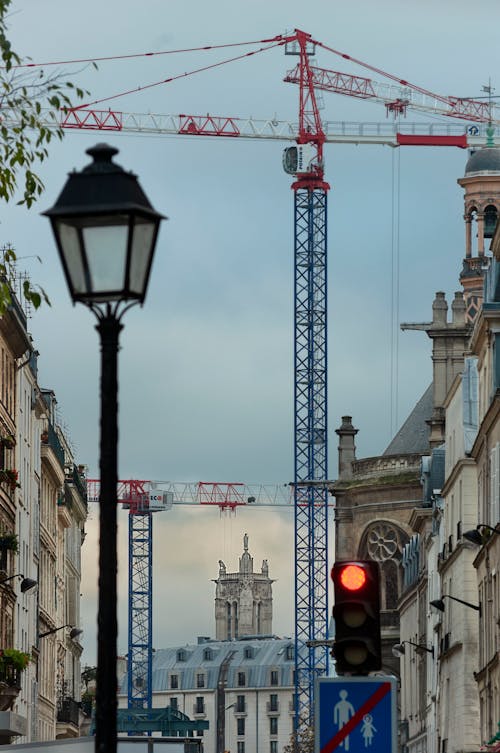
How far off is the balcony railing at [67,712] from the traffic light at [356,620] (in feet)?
268

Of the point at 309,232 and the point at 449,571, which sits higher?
the point at 309,232

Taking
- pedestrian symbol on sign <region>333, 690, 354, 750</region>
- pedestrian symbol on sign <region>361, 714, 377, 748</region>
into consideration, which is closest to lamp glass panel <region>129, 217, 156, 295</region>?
pedestrian symbol on sign <region>333, 690, 354, 750</region>

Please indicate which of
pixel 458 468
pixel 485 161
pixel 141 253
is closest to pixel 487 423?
pixel 458 468

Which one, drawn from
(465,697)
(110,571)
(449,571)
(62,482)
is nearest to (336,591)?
(110,571)

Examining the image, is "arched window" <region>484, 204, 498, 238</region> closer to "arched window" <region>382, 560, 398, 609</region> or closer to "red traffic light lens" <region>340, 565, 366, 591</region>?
"arched window" <region>382, 560, 398, 609</region>

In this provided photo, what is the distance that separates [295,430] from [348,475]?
1742 centimetres

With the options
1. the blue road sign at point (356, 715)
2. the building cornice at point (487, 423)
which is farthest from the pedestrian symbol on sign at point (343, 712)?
the building cornice at point (487, 423)

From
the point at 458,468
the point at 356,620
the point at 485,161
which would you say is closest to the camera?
the point at 356,620

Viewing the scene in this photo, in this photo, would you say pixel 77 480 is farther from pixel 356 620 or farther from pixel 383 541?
pixel 356 620

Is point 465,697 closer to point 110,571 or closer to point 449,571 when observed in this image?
point 449,571

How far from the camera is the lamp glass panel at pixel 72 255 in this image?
13.0 metres

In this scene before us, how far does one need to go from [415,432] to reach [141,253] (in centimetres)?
11066

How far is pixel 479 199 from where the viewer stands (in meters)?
128

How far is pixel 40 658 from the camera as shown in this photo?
8512 centimetres
